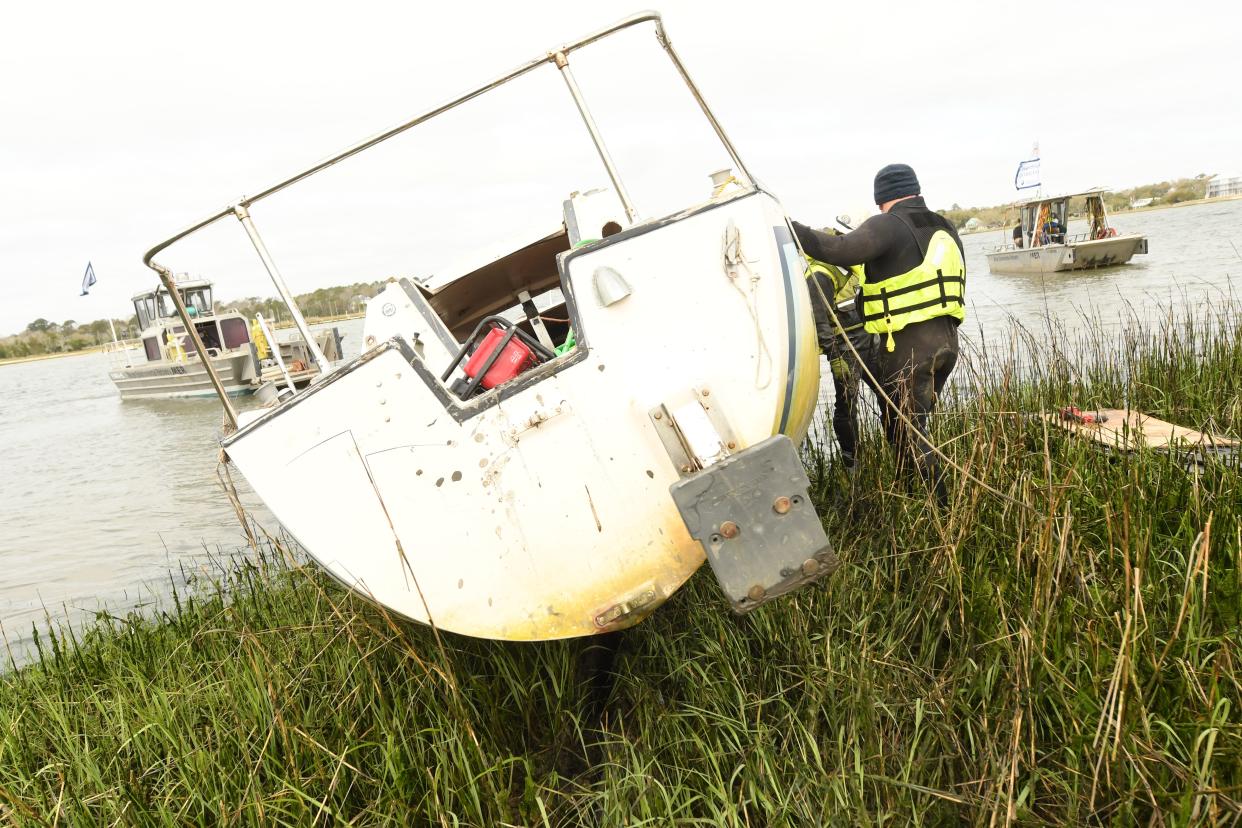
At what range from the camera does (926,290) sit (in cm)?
387

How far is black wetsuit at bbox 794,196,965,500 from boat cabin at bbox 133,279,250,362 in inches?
877

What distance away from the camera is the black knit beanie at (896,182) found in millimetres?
3959

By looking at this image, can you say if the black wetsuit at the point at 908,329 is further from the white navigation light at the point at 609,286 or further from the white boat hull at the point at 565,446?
the white navigation light at the point at 609,286

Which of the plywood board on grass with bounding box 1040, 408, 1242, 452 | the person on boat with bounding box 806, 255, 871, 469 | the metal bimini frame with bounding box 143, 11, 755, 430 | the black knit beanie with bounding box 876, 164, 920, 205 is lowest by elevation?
the plywood board on grass with bounding box 1040, 408, 1242, 452

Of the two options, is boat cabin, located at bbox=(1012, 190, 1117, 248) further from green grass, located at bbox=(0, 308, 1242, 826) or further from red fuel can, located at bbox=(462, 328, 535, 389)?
red fuel can, located at bbox=(462, 328, 535, 389)

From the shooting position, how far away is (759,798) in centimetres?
224

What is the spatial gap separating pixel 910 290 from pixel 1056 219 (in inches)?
852

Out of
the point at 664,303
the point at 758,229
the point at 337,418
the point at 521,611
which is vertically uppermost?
the point at 758,229

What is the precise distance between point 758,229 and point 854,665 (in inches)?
58.6

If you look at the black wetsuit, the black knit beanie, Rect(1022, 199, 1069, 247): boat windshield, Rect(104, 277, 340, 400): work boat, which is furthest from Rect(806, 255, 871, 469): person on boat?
Rect(1022, 199, 1069, 247): boat windshield

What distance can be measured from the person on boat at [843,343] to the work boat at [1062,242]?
18.3 m

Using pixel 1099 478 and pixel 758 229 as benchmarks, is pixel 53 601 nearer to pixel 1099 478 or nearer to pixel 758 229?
pixel 758 229

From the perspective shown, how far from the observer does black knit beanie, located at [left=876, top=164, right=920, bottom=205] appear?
13.0 ft

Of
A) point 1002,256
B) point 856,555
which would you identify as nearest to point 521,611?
point 856,555
